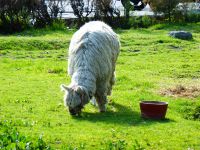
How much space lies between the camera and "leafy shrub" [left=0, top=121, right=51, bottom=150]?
9.26m

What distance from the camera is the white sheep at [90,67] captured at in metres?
12.4

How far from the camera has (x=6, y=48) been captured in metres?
22.6

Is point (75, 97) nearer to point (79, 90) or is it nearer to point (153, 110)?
point (79, 90)

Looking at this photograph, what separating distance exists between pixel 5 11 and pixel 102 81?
51.0ft

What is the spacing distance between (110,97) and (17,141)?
5470 millimetres

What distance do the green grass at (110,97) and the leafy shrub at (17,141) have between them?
238 millimetres

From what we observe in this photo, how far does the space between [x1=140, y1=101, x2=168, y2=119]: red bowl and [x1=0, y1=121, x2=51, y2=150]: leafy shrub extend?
3.07m

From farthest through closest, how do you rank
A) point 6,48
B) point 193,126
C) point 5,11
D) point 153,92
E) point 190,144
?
point 5,11 < point 6,48 < point 153,92 < point 193,126 < point 190,144

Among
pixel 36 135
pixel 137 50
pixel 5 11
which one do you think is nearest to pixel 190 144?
pixel 36 135

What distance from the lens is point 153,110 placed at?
12359 millimetres

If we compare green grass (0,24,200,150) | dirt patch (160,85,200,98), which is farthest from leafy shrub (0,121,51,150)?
dirt patch (160,85,200,98)

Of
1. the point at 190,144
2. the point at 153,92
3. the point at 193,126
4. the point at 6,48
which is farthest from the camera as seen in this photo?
the point at 6,48

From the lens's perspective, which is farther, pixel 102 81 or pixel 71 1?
pixel 71 1

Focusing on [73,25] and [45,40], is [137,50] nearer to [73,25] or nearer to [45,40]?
[45,40]
